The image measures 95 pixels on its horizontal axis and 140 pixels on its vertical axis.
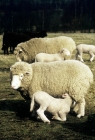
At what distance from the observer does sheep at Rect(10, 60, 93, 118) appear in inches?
324

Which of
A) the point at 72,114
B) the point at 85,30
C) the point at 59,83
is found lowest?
the point at 85,30

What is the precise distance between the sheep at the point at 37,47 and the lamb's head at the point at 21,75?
23.0 feet

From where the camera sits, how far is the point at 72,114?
A: 8336 millimetres

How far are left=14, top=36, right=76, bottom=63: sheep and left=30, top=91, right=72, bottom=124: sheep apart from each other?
25.2ft

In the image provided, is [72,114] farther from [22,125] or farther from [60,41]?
[60,41]

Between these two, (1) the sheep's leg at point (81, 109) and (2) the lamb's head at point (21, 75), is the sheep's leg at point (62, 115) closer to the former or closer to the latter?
(1) the sheep's leg at point (81, 109)

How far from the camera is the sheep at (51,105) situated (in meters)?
7.47

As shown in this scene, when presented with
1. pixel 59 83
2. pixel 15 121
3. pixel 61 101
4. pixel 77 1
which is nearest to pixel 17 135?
pixel 15 121

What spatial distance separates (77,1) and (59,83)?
87145 millimetres

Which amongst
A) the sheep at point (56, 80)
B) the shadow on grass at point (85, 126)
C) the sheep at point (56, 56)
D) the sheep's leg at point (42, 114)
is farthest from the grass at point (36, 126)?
the sheep at point (56, 56)

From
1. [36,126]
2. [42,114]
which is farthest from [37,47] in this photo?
[36,126]

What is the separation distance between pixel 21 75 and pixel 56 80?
2.63 ft

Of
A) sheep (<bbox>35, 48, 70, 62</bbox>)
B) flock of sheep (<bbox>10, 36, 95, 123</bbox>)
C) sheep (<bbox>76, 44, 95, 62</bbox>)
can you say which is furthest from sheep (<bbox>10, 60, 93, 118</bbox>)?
sheep (<bbox>76, 44, 95, 62</bbox>)

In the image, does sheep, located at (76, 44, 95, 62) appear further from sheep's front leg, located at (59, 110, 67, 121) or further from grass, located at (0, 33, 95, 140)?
sheep's front leg, located at (59, 110, 67, 121)
